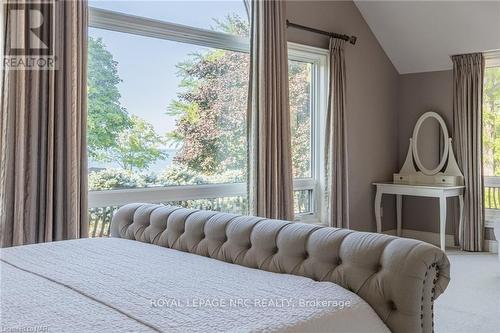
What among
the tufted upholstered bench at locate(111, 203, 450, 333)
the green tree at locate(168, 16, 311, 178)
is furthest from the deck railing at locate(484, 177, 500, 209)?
the tufted upholstered bench at locate(111, 203, 450, 333)

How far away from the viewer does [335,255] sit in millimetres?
1769

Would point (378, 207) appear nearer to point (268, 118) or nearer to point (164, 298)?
point (268, 118)

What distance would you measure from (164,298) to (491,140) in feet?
15.4

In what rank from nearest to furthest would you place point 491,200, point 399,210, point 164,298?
point 164,298 → point 491,200 → point 399,210

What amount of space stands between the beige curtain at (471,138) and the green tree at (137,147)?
314cm

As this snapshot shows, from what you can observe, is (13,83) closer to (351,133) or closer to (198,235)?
(198,235)

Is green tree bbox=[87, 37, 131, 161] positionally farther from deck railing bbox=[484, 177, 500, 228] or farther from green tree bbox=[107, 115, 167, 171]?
deck railing bbox=[484, 177, 500, 228]

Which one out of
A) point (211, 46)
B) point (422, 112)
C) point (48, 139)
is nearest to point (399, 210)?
point (422, 112)

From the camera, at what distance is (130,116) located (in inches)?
147

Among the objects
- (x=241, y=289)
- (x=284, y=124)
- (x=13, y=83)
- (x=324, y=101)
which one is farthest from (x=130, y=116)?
(x=241, y=289)

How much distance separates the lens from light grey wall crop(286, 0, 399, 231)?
17.2ft

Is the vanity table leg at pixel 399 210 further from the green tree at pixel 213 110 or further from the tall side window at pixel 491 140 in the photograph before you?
the green tree at pixel 213 110

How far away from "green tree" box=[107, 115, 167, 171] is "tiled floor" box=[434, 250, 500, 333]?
2.24 metres

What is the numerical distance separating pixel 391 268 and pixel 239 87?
3.07 metres
